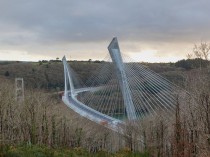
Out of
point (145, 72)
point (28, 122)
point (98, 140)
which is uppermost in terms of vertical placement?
point (145, 72)

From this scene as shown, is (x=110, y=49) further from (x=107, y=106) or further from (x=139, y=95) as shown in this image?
(x=107, y=106)

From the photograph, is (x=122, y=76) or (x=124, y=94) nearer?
(x=124, y=94)

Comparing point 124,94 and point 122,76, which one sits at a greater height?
point 122,76

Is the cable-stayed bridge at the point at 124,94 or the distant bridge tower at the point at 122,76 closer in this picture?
the cable-stayed bridge at the point at 124,94

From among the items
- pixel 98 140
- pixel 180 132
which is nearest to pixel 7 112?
pixel 98 140

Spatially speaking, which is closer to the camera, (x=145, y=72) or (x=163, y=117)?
(x=163, y=117)

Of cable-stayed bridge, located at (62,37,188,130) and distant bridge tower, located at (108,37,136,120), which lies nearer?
cable-stayed bridge, located at (62,37,188,130)
